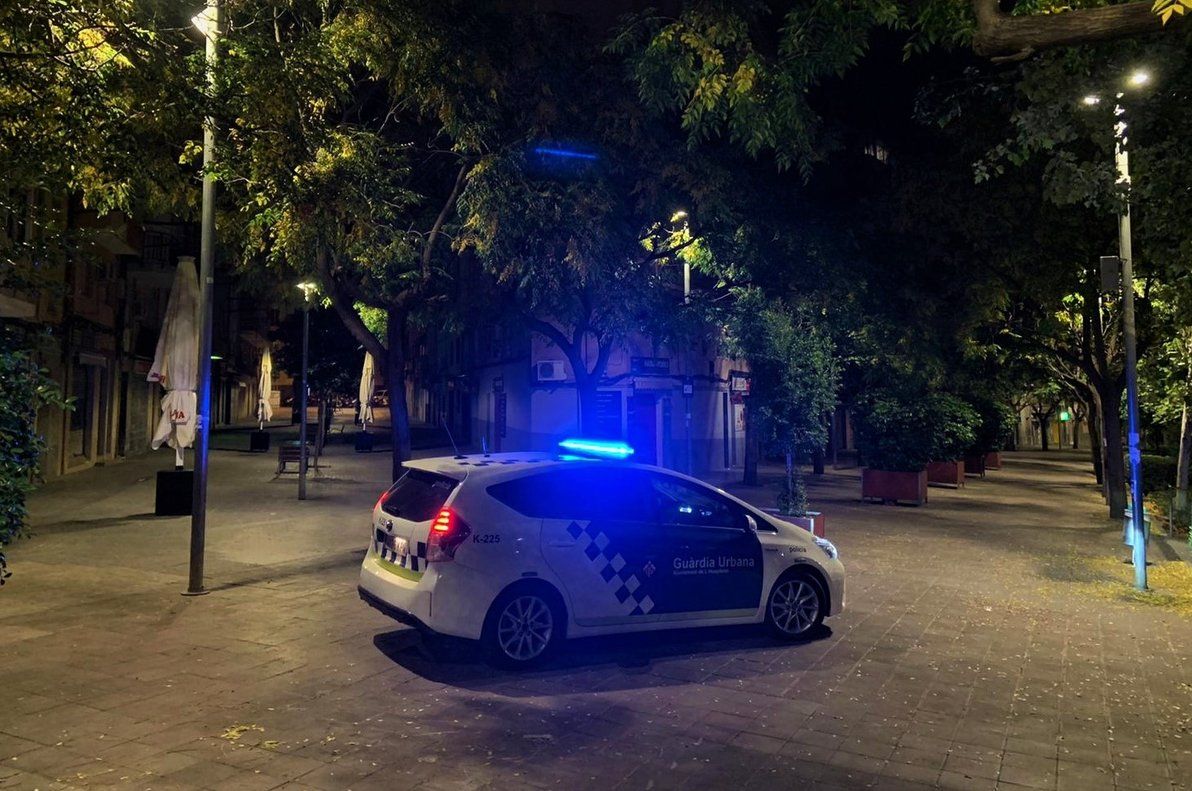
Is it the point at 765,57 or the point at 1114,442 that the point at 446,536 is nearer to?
the point at 765,57

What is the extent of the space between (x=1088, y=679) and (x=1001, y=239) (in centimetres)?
1119

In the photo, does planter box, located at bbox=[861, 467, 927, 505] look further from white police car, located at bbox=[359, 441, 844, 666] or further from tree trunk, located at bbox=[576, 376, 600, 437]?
white police car, located at bbox=[359, 441, 844, 666]

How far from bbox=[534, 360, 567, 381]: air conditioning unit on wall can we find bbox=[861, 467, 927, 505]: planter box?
33.0 feet

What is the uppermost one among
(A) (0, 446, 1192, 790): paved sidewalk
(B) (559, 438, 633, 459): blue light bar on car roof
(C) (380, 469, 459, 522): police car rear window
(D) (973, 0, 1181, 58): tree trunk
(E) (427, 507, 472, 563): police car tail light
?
(D) (973, 0, 1181, 58): tree trunk

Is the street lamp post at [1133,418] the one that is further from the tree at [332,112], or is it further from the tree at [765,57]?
the tree at [332,112]

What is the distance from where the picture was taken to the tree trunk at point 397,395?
1196cm

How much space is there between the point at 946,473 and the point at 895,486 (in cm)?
589

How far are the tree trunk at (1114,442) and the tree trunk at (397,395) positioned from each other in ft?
46.2

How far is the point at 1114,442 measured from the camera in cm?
1593

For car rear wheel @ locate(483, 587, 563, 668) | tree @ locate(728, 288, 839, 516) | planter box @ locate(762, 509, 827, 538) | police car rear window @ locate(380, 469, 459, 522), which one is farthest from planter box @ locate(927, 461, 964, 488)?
police car rear window @ locate(380, 469, 459, 522)

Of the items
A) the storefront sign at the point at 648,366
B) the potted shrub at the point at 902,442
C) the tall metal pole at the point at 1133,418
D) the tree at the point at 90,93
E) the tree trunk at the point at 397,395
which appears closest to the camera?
the tree at the point at 90,93

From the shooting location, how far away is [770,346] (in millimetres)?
13500

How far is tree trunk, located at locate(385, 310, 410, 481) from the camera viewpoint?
12.0m

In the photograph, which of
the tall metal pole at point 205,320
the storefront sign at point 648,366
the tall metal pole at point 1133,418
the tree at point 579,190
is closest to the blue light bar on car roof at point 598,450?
the tall metal pole at point 205,320
